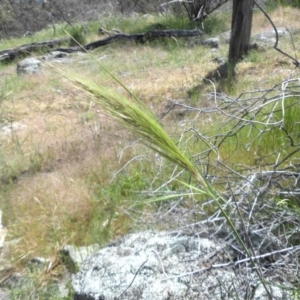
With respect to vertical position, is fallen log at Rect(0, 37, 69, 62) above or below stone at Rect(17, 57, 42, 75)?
below

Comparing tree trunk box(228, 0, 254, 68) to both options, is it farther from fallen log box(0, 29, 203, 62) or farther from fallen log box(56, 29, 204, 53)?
fallen log box(56, 29, 204, 53)

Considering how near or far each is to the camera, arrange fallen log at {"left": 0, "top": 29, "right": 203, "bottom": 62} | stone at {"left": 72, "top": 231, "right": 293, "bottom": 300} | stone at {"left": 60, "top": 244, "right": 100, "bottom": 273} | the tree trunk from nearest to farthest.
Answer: stone at {"left": 72, "top": 231, "right": 293, "bottom": 300}, stone at {"left": 60, "top": 244, "right": 100, "bottom": 273}, the tree trunk, fallen log at {"left": 0, "top": 29, "right": 203, "bottom": 62}

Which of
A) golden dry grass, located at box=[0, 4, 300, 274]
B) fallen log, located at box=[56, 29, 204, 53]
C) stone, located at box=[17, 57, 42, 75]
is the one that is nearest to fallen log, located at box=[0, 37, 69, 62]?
golden dry grass, located at box=[0, 4, 300, 274]

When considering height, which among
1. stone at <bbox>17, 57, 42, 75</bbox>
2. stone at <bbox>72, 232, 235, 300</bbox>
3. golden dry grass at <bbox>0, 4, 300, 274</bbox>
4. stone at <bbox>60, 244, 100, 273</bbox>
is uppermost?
stone at <bbox>72, 232, 235, 300</bbox>

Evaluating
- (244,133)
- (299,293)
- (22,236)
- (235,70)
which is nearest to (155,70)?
(235,70)

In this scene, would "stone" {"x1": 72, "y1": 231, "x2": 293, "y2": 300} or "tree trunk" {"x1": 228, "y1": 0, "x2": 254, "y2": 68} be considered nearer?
"stone" {"x1": 72, "y1": 231, "x2": 293, "y2": 300}

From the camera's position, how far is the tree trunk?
6.55m

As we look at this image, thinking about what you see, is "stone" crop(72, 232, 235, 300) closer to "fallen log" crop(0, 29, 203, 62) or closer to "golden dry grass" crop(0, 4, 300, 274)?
"golden dry grass" crop(0, 4, 300, 274)

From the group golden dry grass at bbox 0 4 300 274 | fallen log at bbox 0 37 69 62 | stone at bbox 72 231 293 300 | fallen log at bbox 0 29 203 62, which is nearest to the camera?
stone at bbox 72 231 293 300

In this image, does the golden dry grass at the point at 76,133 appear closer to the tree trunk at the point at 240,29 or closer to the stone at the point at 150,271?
the tree trunk at the point at 240,29

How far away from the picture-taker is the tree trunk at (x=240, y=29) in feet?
21.5

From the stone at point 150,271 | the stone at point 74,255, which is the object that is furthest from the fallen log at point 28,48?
the stone at point 150,271

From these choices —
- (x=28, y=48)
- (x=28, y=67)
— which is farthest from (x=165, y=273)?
(x=28, y=48)

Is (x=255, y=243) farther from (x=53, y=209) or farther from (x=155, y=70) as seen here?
(x=155, y=70)
